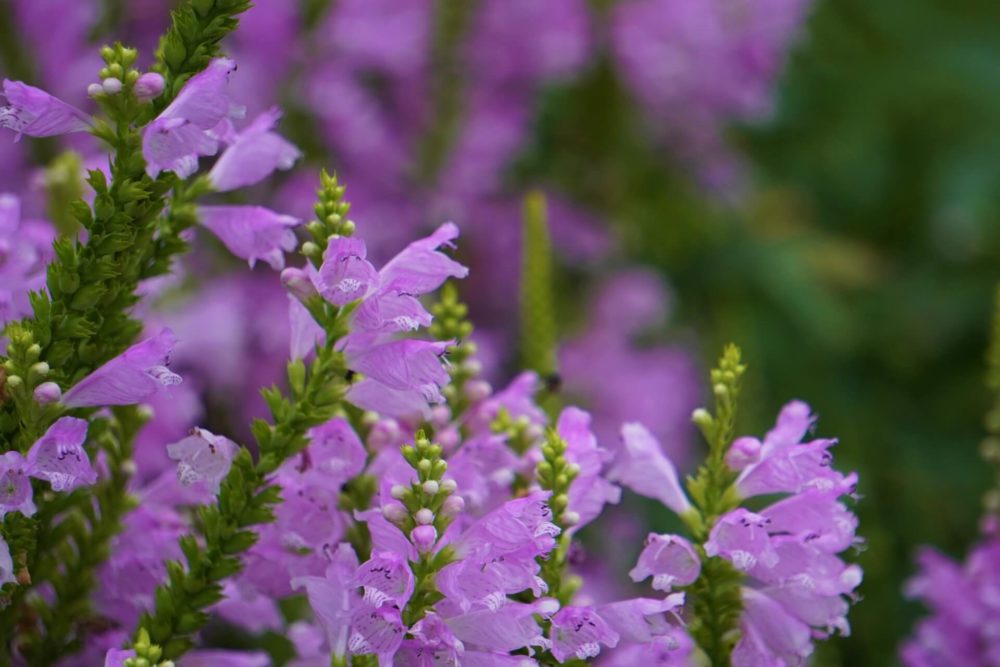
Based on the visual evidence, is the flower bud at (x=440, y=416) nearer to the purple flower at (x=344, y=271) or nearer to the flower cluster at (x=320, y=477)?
the flower cluster at (x=320, y=477)

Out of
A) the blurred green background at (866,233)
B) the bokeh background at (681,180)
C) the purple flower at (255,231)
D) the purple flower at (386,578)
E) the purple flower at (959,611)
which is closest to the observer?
the purple flower at (386,578)

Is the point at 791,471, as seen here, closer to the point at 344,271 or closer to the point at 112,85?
the point at 344,271

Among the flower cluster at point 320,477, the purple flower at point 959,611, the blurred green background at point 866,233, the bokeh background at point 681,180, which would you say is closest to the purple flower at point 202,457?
the flower cluster at point 320,477

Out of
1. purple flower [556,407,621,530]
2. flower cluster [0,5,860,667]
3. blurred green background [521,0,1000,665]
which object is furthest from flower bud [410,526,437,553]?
blurred green background [521,0,1000,665]

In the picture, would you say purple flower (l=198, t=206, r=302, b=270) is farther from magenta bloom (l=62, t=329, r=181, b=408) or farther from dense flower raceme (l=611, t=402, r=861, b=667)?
dense flower raceme (l=611, t=402, r=861, b=667)

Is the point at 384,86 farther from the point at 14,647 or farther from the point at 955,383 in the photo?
the point at 14,647

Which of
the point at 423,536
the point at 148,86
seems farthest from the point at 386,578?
the point at 148,86
